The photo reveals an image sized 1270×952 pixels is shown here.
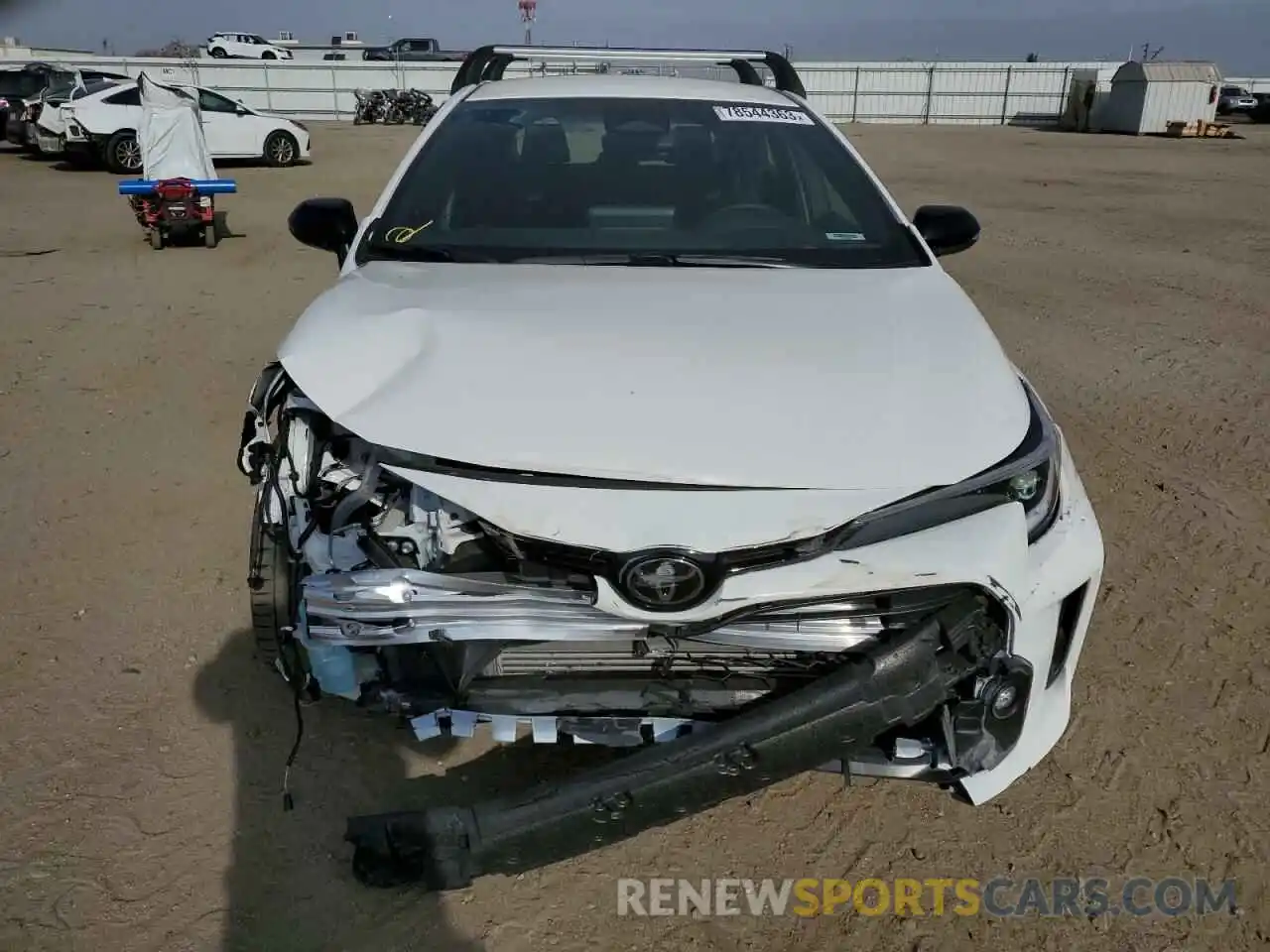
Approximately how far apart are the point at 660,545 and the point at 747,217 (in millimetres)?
1777

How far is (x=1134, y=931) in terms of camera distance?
2.33 meters

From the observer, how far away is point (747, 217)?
11.2ft

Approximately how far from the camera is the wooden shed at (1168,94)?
2836cm

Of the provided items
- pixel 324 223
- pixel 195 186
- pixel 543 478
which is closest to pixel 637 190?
pixel 324 223

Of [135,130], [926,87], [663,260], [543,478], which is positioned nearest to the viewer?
[543,478]

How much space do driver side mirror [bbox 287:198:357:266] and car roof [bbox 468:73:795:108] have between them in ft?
2.63

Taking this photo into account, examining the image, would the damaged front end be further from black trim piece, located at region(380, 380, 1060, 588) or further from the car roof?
the car roof

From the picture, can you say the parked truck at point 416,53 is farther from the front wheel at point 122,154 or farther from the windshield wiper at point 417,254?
the windshield wiper at point 417,254

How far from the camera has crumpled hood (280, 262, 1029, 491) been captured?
2133 millimetres

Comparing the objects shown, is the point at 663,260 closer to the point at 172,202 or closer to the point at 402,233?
the point at 402,233

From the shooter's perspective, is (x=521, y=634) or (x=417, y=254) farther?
(x=417, y=254)

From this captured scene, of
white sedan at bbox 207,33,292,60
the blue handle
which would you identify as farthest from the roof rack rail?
white sedan at bbox 207,33,292,60

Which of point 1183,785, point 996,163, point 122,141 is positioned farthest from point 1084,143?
point 1183,785

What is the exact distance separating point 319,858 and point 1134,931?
193 cm
